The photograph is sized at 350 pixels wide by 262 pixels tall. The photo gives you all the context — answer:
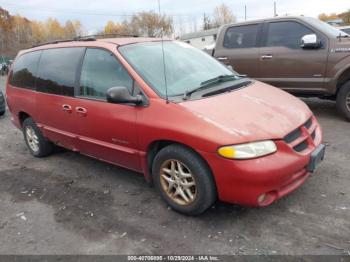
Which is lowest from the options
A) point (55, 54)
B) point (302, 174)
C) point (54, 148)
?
point (54, 148)

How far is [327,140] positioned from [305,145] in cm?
233

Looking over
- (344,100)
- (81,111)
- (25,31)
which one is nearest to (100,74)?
(81,111)

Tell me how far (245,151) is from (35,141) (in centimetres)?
391

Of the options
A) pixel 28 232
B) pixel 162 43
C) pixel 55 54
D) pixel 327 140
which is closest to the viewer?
pixel 28 232

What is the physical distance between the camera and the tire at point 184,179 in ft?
10.8

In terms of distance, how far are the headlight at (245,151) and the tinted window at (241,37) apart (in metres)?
4.74

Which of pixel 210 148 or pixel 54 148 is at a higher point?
pixel 210 148

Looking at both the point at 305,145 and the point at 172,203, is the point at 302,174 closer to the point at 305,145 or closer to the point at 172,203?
the point at 305,145

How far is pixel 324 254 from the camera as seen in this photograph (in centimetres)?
288

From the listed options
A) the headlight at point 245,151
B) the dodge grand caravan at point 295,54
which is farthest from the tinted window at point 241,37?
the headlight at point 245,151

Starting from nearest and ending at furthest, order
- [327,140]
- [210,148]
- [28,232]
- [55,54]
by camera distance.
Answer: [210,148]
[28,232]
[55,54]
[327,140]

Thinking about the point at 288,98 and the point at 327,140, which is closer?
the point at 288,98

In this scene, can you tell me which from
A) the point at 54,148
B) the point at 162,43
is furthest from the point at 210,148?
the point at 54,148

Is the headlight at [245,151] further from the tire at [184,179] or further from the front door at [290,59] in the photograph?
the front door at [290,59]
